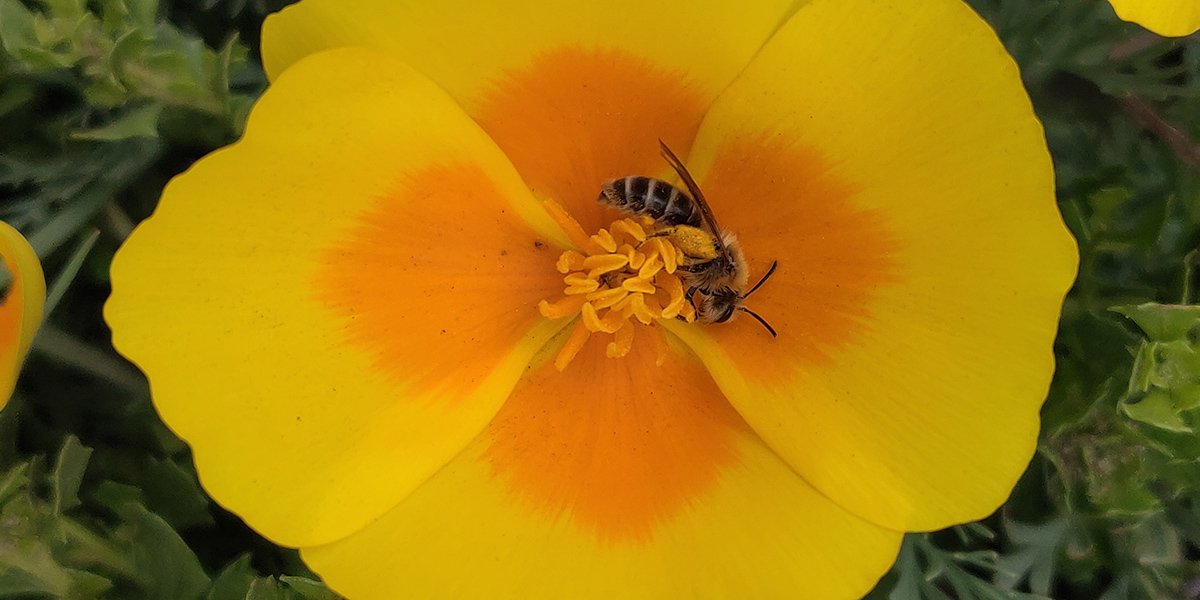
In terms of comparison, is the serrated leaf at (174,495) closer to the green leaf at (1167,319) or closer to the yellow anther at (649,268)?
the yellow anther at (649,268)

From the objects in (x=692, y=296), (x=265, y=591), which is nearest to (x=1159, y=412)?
(x=692, y=296)

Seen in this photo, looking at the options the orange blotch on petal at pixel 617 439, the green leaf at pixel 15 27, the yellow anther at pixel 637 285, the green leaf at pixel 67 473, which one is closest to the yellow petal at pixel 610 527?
the orange blotch on petal at pixel 617 439

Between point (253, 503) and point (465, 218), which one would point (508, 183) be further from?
point (253, 503)

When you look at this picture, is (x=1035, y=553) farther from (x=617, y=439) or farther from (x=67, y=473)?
(x=67, y=473)

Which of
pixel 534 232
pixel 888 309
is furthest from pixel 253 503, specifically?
pixel 888 309

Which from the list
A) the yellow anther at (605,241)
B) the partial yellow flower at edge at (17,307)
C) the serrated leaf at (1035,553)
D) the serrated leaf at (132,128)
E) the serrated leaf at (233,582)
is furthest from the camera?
the serrated leaf at (1035,553)

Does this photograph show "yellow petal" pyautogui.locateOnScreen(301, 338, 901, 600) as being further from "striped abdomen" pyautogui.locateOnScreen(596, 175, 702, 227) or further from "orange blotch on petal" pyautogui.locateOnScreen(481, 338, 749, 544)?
"striped abdomen" pyautogui.locateOnScreen(596, 175, 702, 227)

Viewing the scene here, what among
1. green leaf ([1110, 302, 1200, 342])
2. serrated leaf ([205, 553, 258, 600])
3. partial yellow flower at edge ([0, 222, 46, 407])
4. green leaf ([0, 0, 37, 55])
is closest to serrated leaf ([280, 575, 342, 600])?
serrated leaf ([205, 553, 258, 600])
